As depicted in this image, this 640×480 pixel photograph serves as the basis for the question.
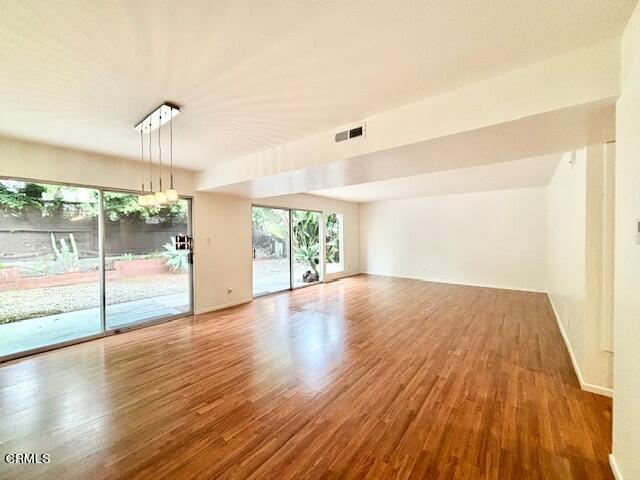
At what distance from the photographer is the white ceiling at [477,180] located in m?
4.51

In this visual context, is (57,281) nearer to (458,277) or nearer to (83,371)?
(83,371)

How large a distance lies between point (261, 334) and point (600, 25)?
176 inches

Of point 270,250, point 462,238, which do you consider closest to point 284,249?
point 270,250

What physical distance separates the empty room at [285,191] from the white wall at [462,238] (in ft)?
7.06

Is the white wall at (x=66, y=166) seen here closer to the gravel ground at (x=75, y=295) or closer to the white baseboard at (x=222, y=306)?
the gravel ground at (x=75, y=295)

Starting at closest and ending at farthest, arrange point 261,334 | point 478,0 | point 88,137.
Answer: point 478,0 → point 88,137 → point 261,334

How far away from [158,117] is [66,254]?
107 inches

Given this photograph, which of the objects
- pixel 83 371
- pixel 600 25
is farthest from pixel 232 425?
pixel 600 25

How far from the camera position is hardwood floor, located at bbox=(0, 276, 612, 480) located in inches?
68.6

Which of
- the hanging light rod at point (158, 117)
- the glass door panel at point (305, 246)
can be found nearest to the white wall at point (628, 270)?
the hanging light rod at point (158, 117)

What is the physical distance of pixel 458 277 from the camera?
7.84 meters

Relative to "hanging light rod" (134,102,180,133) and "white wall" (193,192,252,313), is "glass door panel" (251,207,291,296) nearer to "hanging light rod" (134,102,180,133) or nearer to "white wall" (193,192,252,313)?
"white wall" (193,192,252,313)

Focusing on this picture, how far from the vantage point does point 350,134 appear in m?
2.88

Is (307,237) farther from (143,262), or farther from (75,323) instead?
(75,323)
